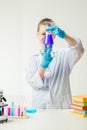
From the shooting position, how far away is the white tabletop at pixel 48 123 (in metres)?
1.72

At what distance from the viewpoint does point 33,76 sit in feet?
10.6

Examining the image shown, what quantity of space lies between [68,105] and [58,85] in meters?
0.25

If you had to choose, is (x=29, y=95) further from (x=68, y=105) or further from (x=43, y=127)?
(x=43, y=127)

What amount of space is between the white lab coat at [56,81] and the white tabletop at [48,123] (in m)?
1.00

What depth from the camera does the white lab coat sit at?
3145mm

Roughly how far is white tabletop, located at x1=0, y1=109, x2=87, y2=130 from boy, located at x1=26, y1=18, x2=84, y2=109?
100 cm

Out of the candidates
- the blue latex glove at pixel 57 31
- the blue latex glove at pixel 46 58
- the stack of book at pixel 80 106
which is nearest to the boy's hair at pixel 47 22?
the blue latex glove at pixel 57 31

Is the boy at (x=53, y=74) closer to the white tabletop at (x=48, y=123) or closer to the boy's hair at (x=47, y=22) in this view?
the boy's hair at (x=47, y=22)

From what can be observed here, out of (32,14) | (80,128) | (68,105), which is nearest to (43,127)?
(80,128)

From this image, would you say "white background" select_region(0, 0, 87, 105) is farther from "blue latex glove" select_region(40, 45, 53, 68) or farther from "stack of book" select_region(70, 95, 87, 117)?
"stack of book" select_region(70, 95, 87, 117)

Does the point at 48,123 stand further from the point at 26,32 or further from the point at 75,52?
the point at 26,32

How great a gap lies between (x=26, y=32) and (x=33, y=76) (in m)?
0.55

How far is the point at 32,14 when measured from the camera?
11.1ft

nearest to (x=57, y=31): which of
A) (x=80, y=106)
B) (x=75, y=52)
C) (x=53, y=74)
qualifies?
(x=75, y=52)
